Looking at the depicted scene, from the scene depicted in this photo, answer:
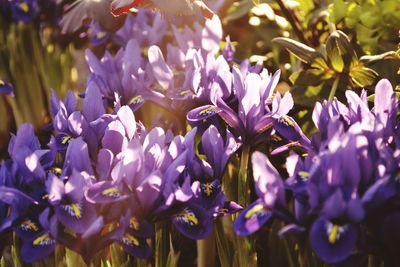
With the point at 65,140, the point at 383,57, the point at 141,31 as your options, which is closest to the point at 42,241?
the point at 65,140

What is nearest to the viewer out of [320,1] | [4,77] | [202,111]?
[202,111]

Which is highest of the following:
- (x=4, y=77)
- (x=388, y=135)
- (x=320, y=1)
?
(x=388, y=135)

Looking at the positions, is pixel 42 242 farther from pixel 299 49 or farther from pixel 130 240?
pixel 299 49

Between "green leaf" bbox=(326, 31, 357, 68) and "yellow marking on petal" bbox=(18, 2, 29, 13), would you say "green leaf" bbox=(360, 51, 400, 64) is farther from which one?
"yellow marking on petal" bbox=(18, 2, 29, 13)

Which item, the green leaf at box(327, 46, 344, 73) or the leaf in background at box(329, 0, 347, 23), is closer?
the green leaf at box(327, 46, 344, 73)

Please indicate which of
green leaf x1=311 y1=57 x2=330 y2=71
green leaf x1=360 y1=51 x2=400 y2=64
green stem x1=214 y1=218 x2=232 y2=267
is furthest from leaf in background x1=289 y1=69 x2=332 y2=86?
green stem x1=214 y1=218 x2=232 y2=267

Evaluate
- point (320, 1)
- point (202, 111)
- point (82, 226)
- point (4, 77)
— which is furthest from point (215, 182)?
point (4, 77)

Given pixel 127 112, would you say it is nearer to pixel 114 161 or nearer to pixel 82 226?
pixel 114 161
